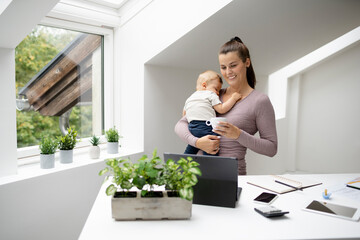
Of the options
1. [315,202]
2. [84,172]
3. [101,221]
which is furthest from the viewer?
[84,172]

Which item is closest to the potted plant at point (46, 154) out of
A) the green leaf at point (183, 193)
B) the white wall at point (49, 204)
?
the white wall at point (49, 204)

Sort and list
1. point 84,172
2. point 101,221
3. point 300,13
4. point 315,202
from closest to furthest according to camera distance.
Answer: point 101,221, point 315,202, point 84,172, point 300,13

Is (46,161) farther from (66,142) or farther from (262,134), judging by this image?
(262,134)

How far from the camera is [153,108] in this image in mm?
2570

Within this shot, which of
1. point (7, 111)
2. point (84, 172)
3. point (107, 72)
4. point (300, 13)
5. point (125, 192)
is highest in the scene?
point (300, 13)

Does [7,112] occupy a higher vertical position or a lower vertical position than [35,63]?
lower

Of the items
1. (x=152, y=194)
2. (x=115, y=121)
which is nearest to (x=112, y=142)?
(x=115, y=121)

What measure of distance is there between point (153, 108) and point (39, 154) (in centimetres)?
98

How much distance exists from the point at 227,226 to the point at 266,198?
1.13ft

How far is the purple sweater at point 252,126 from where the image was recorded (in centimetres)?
173

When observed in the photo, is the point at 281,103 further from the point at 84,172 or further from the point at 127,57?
the point at 84,172

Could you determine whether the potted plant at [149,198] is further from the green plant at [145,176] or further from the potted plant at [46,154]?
the potted plant at [46,154]

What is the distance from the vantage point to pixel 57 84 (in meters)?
2.43

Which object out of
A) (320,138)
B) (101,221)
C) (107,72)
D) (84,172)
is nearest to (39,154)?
(84,172)
